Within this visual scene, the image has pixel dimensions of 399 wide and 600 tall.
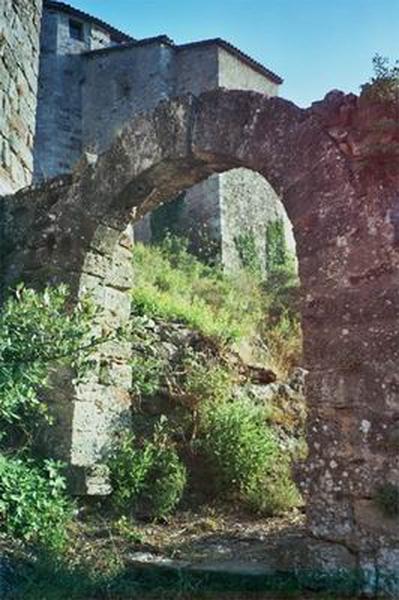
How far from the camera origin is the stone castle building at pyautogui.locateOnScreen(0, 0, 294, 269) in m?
19.0

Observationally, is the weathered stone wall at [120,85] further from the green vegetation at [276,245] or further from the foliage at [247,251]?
the foliage at [247,251]

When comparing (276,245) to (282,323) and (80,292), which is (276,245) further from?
(80,292)

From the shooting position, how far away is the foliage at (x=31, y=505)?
370 centimetres

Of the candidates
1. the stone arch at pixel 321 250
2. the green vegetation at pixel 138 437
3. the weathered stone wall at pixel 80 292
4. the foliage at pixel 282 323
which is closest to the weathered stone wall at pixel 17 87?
the weathered stone wall at pixel 80 292

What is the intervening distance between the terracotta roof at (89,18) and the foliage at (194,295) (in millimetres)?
11464

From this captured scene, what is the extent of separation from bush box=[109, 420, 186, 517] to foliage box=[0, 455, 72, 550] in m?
0.56

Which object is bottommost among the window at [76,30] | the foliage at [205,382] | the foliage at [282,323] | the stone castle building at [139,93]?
the foliage at [205,382]

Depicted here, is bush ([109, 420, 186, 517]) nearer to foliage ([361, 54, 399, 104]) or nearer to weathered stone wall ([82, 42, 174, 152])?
foliage ([361, 54, 399, 104])

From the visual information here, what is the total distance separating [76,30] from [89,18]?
2.14 ft

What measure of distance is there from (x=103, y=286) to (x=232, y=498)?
197 cm

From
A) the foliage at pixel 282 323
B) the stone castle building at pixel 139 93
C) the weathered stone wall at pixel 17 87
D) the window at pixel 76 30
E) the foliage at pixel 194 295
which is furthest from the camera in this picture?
the window at pixel 76 30

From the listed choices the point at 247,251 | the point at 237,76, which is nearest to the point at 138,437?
the point at 247,251

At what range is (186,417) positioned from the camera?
17.9 ft

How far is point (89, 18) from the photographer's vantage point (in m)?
23.4
